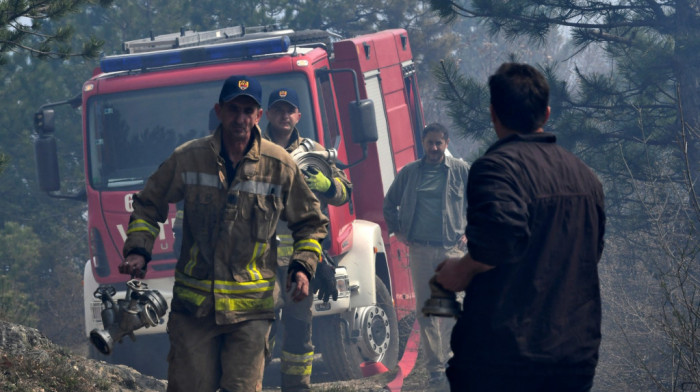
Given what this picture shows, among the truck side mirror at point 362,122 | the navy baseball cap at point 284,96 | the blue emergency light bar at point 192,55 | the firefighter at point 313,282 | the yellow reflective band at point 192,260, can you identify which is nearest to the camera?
the yellow reflective band at point 192,260

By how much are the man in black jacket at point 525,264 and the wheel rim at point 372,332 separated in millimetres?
5456

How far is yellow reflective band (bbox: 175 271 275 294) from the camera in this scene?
14.3ft

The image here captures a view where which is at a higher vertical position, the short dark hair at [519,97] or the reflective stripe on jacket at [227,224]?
the short dark hair at [519,97]

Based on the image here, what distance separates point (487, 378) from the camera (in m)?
2.96

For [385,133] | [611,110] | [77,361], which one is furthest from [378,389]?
[611,110]

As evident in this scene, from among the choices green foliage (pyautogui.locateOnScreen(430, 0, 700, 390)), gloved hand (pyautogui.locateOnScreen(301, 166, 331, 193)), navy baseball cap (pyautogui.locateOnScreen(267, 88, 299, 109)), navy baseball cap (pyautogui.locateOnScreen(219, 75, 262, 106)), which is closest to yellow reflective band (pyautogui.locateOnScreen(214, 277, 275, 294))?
navy baseball cap (pyautogui.locateOnScreen(219, 75, 262, 106))

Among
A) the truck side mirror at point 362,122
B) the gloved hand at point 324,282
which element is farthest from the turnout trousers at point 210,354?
the truck side mirror at point 362,122

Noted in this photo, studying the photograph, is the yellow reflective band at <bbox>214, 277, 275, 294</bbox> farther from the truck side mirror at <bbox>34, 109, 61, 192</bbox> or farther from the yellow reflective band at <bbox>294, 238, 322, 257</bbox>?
the truck side mirror at <bbox>34, 109, 61, 192</bbox>

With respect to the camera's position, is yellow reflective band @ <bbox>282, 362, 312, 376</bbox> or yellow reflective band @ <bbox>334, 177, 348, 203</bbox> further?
yellow reflective band @ <bbox>334, 177, 348, 203</bbox>

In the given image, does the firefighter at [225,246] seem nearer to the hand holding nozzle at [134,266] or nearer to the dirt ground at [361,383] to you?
the hand holding nozzle at [134,266]

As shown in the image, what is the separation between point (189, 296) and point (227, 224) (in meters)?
0.37

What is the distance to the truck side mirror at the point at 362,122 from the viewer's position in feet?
28.1

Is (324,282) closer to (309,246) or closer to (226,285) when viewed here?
(309,246)

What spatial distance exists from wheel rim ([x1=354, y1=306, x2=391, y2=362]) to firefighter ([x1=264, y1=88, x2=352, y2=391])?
1.77 metres
